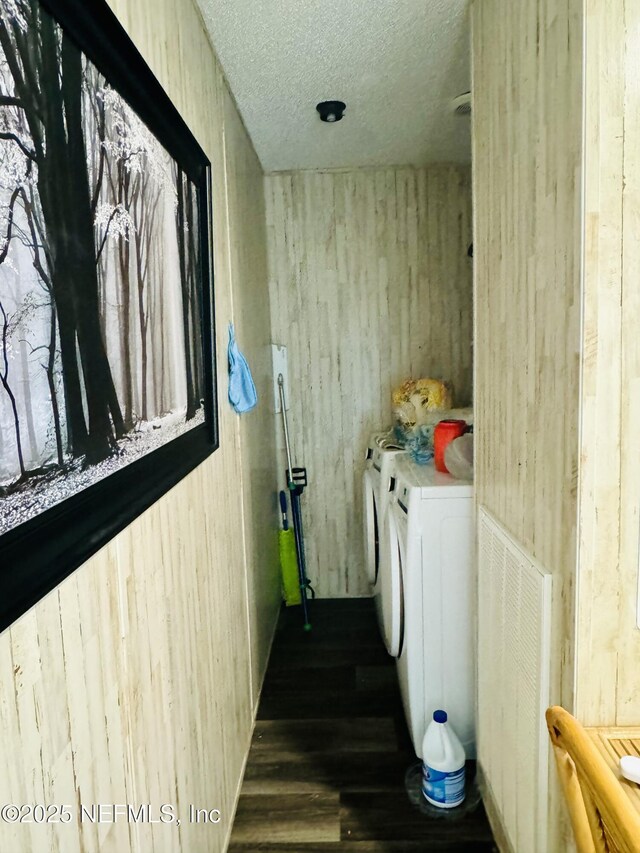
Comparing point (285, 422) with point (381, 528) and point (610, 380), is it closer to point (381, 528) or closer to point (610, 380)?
point (381, 528)

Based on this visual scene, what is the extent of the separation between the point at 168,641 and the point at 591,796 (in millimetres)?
869

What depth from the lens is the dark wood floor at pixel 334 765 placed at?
1.71 metres

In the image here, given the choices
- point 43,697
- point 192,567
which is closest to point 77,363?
point 43,697

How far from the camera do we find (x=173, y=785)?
121 centimetres

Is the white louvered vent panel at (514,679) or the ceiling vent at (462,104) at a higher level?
the ceiling vent at (462,104)

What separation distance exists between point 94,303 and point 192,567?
2.67ft

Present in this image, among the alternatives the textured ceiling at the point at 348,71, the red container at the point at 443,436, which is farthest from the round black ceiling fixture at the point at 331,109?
the red container at the point at 443,436

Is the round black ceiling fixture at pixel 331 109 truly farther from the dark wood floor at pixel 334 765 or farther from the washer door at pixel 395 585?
the dark wood floor at pixel 334 765

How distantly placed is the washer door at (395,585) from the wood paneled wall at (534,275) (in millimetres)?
402

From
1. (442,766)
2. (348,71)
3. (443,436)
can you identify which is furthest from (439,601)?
(348,71)

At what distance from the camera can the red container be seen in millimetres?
2182

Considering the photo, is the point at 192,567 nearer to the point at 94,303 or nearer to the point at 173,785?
the point at 173,785

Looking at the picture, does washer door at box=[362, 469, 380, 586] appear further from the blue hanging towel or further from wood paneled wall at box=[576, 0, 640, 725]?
wood paneled wall at box=[576, 0, 640, 725]

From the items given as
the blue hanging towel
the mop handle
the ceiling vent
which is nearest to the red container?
the blue hanging towel
